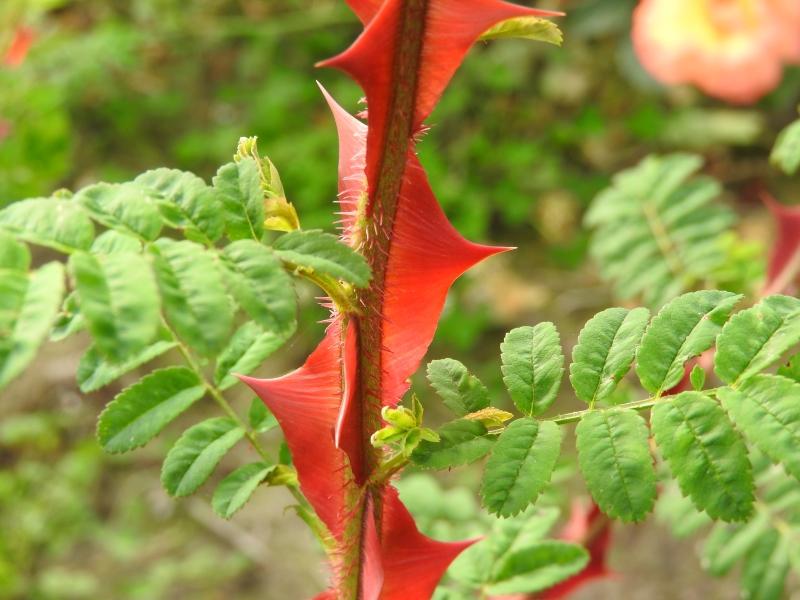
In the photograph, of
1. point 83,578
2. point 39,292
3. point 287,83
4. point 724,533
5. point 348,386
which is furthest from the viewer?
point 287,83

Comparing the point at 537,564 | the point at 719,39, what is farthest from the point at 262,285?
the point at 719,39

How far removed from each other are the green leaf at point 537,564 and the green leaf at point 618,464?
1.02ft

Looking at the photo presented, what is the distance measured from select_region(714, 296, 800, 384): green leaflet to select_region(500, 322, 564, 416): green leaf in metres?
0.11

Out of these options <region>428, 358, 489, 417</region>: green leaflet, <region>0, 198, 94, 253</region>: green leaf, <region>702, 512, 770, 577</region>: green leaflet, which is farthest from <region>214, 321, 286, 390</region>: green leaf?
<region>702, 512, 770, 577</region>: green leaflet

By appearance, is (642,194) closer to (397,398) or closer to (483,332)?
(397,398)

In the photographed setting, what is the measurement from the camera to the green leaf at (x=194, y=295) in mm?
469

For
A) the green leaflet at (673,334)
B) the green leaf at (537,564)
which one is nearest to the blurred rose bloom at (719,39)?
the green leaf at (537,564)

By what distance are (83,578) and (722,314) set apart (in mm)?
1878

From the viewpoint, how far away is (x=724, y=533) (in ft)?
3.67

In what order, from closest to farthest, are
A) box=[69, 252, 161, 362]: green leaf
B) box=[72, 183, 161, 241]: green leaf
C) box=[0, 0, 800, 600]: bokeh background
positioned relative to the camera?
1. box=[69, 252, 161, 362]: green leaf
2. box=[72, 183, 161, 241]: green leaf
3. box=[0, 0, 800, 600]: bokeh background

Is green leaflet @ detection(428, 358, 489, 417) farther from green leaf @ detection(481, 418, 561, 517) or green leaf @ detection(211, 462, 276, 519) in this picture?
green leaf @ detection(211, 462, 276, 519)

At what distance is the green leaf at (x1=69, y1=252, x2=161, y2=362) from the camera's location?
0.45m

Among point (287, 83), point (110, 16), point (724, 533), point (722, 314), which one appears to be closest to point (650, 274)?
point (724, 533)

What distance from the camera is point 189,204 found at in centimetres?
58
